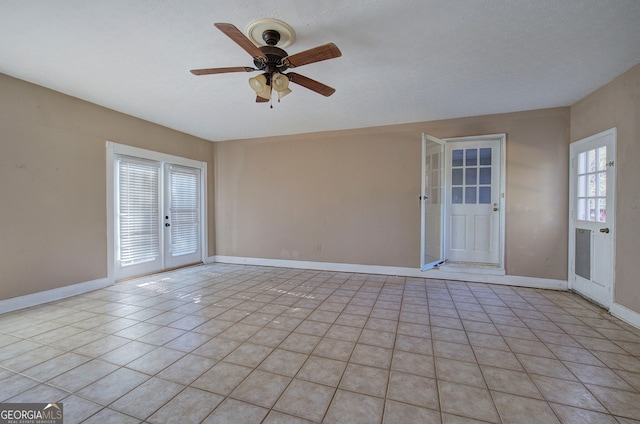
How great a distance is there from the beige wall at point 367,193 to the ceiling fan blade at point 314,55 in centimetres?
284

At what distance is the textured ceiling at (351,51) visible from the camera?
6.46 feet

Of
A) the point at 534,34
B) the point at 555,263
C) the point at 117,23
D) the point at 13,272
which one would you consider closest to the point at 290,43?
the point at 117,23

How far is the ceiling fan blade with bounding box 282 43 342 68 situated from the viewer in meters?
1.91

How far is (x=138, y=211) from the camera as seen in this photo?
14.3 ft

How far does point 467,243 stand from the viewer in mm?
4551

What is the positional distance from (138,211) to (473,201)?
553 cm

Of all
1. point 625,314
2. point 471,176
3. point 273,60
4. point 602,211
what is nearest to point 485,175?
point 471,176

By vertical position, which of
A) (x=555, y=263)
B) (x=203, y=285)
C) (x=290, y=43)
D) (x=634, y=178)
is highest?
(x=290, y=43)

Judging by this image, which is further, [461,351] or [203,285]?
[203,285]

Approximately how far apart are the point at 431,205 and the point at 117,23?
4303 millimetres

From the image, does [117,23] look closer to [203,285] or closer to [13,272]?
[13,272]

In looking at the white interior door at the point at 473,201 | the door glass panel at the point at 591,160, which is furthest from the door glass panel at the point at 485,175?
the door glass panel at the point at 591,160

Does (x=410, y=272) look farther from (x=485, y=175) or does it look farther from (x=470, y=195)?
(x=485, y=175)

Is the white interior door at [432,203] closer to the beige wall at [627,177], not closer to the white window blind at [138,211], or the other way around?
the beige wall at [627,177]
